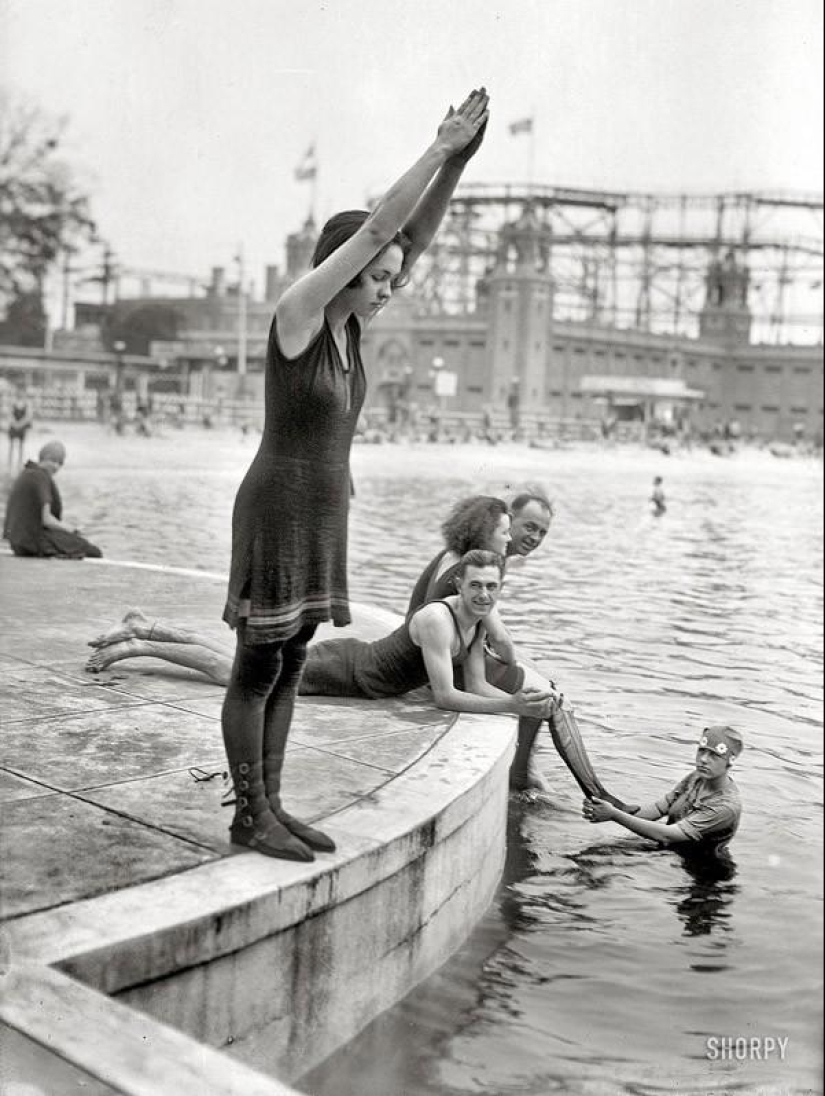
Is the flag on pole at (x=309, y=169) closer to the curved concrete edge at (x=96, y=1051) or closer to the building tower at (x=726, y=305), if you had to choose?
the curved concrete edge at (x=96, y=1051)

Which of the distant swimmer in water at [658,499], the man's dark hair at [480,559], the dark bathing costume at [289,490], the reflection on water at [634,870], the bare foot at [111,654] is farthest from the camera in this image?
the distant swimmer in water at [658,499]

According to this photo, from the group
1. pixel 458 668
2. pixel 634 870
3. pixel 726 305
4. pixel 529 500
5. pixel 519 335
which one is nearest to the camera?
pixel 634 870

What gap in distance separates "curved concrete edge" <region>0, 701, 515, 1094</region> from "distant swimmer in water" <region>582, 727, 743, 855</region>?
1.41m

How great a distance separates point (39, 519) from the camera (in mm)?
10516

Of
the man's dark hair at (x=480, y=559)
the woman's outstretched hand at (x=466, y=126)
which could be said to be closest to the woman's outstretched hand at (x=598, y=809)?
the man's dark hair at (x=480, y=559)

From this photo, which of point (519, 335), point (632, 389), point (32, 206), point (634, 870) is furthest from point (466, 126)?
point (519, 335)

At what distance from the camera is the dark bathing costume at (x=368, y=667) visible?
576 cm

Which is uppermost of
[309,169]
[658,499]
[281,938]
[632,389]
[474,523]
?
[632,389]

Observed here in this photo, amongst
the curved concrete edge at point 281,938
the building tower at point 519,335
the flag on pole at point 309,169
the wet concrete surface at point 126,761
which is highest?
the building tower at point 519,335

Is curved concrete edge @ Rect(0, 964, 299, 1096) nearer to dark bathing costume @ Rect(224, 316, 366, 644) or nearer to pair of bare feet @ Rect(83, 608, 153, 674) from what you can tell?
dark bathing costume @ Rect(224, 316, 366, 644)

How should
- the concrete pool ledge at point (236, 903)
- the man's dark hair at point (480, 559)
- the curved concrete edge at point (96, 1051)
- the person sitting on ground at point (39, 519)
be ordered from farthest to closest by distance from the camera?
the person sitting on ground at point (39, 519), the man's dark hair at point (480, 559), the concrete pool ledge at point (236, 903), the curved concrete edge at point (96, 1051)

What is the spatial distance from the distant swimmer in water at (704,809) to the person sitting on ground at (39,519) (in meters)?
6.11

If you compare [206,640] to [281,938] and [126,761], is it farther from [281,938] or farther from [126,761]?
[281,938]

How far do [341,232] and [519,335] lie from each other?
82950 mm
